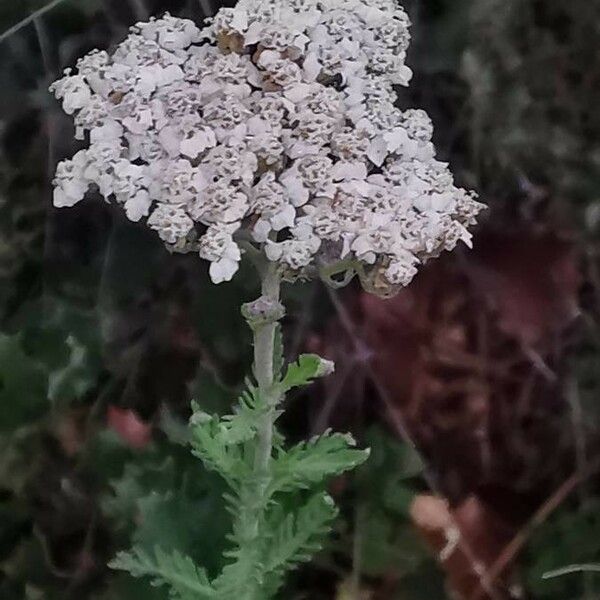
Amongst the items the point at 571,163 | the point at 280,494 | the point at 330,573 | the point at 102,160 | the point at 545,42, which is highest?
the point at 102,160

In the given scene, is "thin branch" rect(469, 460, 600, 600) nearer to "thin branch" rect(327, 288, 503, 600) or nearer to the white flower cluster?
"thin branch" rect(327, 288, 503, 600)

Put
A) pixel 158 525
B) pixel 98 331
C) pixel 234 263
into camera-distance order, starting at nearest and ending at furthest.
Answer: pixel 234 263
pixel 158 525
pixel 98 331

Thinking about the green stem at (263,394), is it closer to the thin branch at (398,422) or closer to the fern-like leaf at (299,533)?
the fern-like leaf at (299,533)

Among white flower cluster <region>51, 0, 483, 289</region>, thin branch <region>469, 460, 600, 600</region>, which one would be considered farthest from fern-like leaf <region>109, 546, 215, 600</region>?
thin branch <region>469, 460, 600, 600</region>

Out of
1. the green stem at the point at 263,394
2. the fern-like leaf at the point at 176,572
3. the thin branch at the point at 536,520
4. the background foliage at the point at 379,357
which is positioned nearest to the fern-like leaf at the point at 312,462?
the green stem at the point at 263,394

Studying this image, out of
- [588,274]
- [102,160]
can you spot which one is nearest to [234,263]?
[102,160]

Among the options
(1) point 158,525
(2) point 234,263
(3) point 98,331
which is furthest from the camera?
(3) point 98,331

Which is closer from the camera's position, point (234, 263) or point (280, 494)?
point (234, 263)

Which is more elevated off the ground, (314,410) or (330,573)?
(314,410)

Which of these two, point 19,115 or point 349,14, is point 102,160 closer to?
point 349,14
